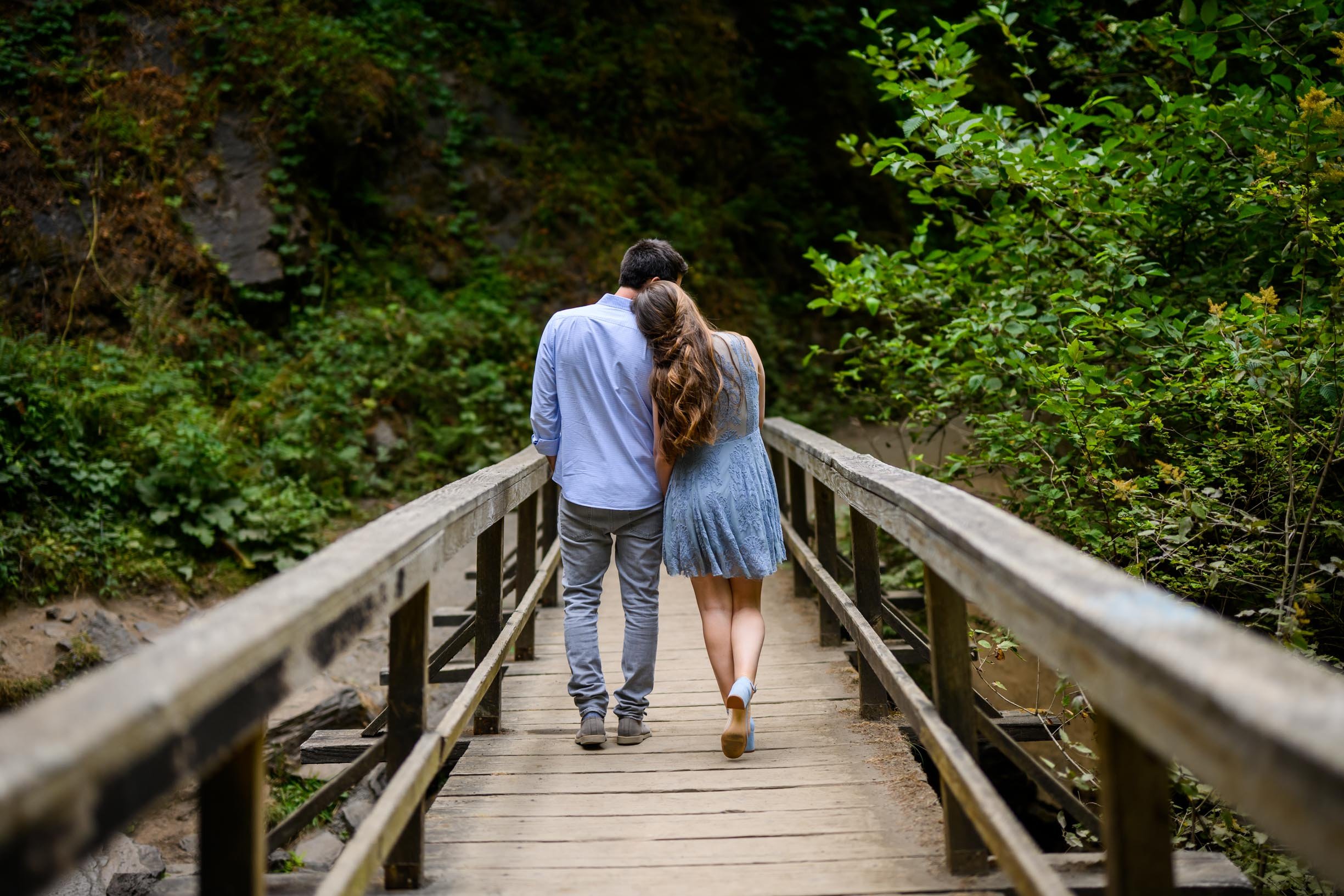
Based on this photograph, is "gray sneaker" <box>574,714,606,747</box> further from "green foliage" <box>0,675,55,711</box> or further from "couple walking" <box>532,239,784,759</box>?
"green foliage" <box>0,675,55,711</box>

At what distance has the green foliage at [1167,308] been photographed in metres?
3.48

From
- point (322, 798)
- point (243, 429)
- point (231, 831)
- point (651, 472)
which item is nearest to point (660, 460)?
point (651, 472)

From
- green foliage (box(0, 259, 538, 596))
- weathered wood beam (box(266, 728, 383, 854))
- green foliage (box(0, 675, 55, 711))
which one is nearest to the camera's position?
weathered wood beam (box(266, 728, 383, 854))

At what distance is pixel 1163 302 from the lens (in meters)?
4.41

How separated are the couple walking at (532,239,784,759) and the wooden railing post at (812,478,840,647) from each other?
137cm

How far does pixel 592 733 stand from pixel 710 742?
0.45 metres

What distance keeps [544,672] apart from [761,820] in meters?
2.06

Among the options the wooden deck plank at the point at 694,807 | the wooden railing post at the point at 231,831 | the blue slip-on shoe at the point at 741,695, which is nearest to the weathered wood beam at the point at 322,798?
the wooden deck plank at the point at 694,807

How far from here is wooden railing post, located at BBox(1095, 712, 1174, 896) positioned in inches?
57.1

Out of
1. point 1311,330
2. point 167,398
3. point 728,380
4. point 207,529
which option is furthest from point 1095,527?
point 167,398

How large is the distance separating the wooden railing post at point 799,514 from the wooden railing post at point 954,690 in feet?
11.1

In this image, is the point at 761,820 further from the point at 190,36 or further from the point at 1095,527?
the point at 190,36

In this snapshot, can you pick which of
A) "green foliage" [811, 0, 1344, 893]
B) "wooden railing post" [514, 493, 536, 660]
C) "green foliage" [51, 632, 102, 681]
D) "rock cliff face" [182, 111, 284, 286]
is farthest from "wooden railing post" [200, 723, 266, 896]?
"rock cliff face" [182, 111, 284, 286]

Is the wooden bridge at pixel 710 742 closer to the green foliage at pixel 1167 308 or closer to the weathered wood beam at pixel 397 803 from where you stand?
the weathered wood beam at pixel 397 803
